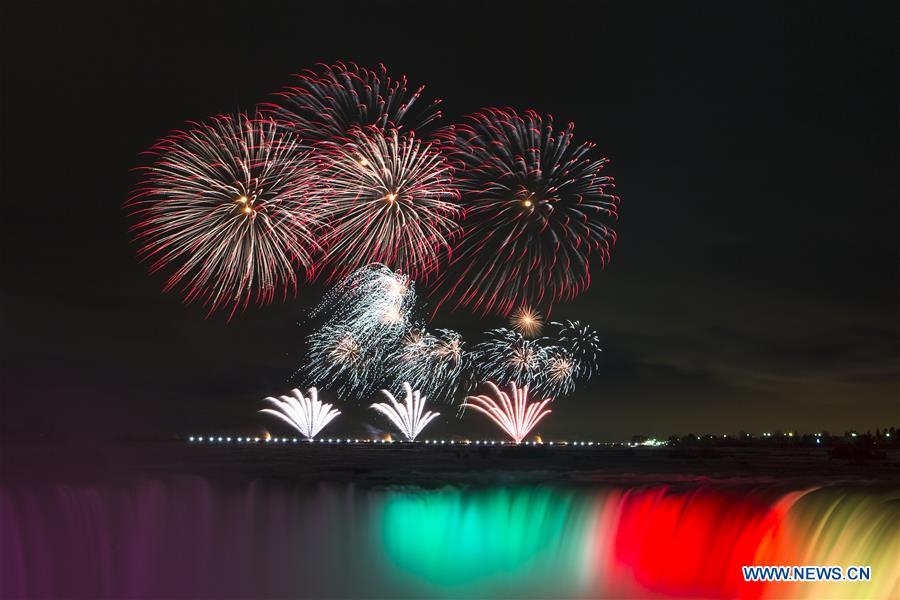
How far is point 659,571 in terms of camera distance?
37281 mm

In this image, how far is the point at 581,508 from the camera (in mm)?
44531

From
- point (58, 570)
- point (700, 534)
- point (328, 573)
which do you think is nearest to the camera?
point (58, 570)

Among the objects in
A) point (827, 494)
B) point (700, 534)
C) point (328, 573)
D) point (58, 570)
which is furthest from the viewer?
point (827, 494)

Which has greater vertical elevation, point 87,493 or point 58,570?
point 87,493

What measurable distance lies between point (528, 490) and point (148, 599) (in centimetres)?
2371

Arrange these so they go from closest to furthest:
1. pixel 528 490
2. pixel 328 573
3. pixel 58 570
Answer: pixel 58 570 < pixel 328 573 < pixel 528 490

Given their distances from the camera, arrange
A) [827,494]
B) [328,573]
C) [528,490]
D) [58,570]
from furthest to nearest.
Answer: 1. [528,490]
2. [827,494]
3. [328,573]
4. [58,570]

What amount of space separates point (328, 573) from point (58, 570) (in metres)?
10.6

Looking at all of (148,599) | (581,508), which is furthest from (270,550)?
(581,508)

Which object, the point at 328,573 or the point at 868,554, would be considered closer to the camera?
the point at 868,554

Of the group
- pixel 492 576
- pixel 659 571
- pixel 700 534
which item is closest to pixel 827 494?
pixel 700 534

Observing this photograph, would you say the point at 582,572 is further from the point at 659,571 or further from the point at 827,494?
the point at 827,494

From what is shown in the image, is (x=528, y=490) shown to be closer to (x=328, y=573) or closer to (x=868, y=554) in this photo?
(x=328, y=573)

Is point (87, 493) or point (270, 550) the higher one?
point (87, 493)
